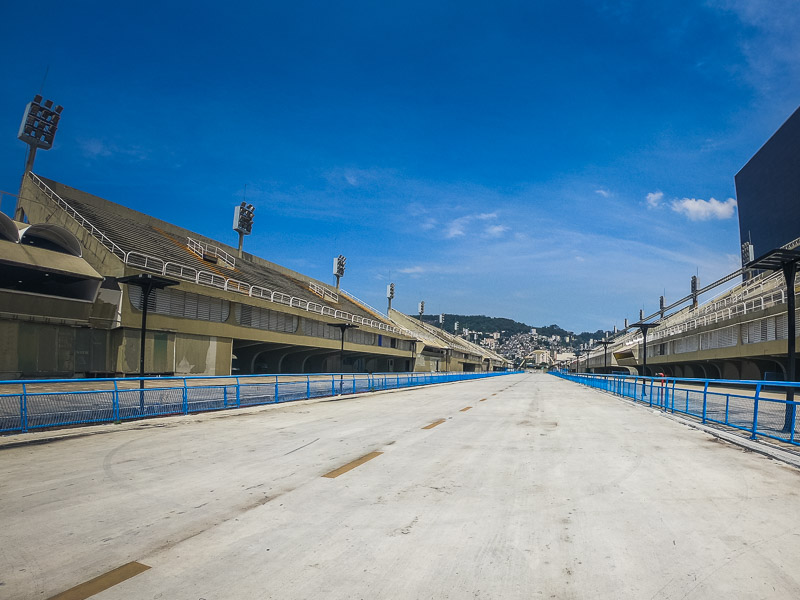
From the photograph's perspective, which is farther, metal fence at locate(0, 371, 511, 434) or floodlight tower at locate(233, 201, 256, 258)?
floodlight tower at locate(233, 201, 256, 258)

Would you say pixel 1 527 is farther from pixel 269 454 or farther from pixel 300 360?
pixel 300 360

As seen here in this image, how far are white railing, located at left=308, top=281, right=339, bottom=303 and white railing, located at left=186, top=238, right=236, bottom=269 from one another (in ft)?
48.5

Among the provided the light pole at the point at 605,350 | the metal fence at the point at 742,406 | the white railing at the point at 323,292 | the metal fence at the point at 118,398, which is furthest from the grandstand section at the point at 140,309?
the light pole at the point at 605,350

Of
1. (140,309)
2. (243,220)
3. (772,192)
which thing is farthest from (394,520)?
(772,192)

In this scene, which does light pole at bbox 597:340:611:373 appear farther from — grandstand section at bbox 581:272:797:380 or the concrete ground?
the concrete ground

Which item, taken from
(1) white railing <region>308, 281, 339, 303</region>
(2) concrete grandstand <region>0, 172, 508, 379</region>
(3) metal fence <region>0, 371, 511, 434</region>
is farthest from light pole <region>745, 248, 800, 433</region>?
(1) white railing <region>308, 281, 339, 303</region>

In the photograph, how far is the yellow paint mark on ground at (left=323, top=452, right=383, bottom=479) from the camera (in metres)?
7.23

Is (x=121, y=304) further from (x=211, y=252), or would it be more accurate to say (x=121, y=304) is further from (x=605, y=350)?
(x=605, y=350)

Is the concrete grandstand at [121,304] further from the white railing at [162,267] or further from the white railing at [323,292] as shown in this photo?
the white railing at [323,292]

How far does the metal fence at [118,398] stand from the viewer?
11031 millimetres

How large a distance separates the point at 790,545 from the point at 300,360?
4987 centimetres

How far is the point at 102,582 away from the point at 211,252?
4762cm

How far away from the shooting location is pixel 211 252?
48.1 metres

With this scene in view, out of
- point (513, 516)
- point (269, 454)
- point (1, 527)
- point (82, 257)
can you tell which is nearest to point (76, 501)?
point (1, 527)
